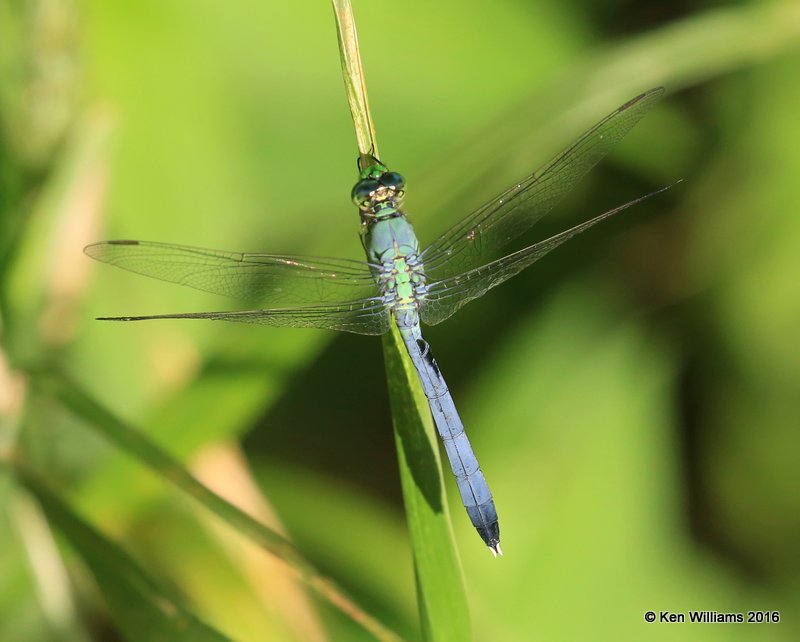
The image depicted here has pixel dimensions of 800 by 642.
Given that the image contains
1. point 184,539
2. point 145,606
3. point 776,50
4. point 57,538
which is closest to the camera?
point 145,606

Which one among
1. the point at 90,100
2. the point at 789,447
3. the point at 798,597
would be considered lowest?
the point at 798,597

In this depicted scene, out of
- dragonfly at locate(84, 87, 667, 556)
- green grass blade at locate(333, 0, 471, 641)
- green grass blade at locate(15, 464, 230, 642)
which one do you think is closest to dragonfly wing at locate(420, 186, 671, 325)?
dragonfly at locate(84, 87, 667, 556)

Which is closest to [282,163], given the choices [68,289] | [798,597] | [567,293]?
[68,289]

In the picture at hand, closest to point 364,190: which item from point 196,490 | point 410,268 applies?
point 410,268

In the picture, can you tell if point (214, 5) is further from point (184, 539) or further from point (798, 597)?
point (798, 597)

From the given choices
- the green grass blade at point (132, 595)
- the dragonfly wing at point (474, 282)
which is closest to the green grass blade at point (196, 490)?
the green grass blade at point (132, 595)

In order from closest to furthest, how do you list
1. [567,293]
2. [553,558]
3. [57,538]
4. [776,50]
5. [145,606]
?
[145,606]
[57,538]
[553,558]
[776,50]
[567,293]

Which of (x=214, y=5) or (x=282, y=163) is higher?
(x=214, y=5)
